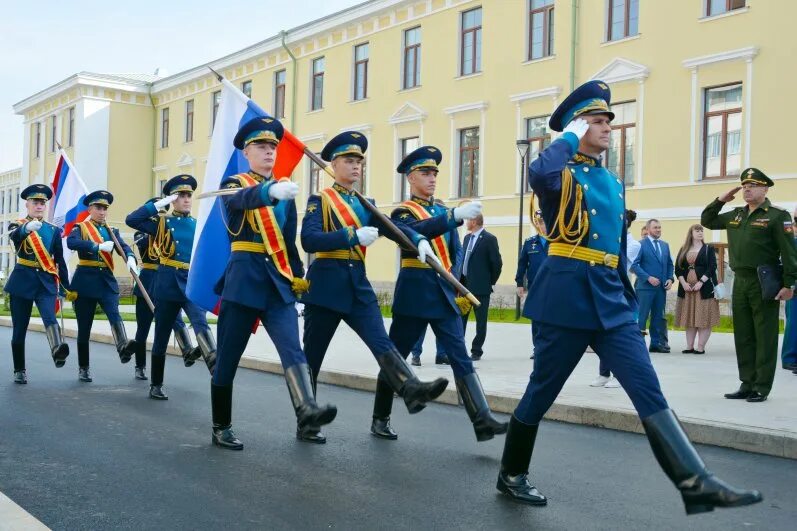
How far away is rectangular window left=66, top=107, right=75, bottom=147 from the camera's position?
4501 cm

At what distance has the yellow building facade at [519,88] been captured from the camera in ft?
67.0

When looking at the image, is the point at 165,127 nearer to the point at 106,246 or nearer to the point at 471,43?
the point at 471,43

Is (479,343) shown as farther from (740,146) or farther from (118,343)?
(740,146)

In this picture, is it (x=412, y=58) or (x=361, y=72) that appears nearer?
(x=412, y=58)

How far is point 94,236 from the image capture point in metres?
9.76

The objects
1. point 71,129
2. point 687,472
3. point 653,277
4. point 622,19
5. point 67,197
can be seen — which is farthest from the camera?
point 71,129

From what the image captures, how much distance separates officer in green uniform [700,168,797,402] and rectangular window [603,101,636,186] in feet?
48.6

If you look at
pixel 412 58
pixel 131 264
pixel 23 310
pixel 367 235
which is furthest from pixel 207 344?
pixel 412 58

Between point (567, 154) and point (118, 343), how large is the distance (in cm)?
690

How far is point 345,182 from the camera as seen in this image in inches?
252

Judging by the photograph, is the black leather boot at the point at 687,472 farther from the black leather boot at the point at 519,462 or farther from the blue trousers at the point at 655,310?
the blue trousers at the point at 655,310

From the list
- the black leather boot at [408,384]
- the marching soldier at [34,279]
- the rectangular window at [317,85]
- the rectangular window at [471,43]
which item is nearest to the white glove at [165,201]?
the marching soldier at [34,279]

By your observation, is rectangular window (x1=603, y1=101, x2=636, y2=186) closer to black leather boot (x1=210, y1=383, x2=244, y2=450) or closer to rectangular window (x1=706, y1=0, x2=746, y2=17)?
rectangular window (x1=706, y1=0, x2=746, y2=17)

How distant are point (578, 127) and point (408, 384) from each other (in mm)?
2032
